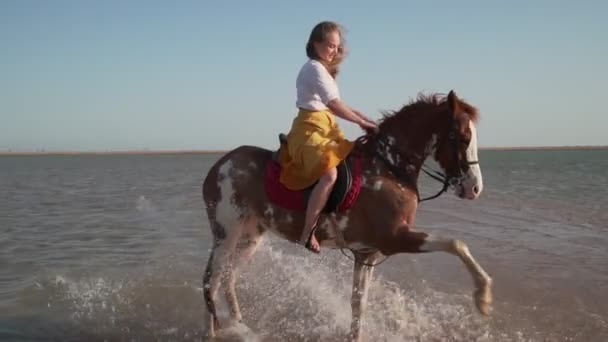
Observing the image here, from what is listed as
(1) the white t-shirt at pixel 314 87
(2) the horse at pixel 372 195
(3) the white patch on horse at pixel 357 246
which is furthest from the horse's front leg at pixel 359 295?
(1) the white t-shirt at pixel 314 87

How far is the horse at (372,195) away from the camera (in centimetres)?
502

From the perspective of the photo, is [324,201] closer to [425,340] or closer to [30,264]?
[425,340]

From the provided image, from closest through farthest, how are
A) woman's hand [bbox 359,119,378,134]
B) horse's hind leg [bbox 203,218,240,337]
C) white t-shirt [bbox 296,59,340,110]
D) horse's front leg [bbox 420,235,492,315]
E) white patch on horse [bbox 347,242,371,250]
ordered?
1. horse's front leg [bbox 420,235,492,315]
2. white t-shirt [bbox 296,59,340,110]
3. white patch on horse [bbox 347,242,371,250]
4. woman's hand [bbox 359,119,378,134]
5. horse's hind leg [bbox 203,218,240,337]

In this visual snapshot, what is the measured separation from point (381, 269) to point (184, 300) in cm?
362

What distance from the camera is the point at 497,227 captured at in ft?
44.4

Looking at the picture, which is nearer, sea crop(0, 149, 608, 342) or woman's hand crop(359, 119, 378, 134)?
woman's hand crop(359, 119, 378, 134)

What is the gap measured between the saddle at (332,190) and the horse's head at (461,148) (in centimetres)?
91

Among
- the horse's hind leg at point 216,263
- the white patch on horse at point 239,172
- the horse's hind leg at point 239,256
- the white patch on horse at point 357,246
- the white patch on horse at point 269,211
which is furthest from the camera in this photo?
the horse's hind leg at point 239,256

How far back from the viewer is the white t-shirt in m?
5.38

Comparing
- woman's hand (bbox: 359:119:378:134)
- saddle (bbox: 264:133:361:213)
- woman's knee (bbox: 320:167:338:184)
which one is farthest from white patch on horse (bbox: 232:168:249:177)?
woman's hand (bbox: 359:119:378:134)

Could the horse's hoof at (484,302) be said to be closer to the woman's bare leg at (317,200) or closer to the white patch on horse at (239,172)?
the woman's bare leg at (317,200)

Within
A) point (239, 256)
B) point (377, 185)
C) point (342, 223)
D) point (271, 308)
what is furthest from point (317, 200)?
point (271, 308)

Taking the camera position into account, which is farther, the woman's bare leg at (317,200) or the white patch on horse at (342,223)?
the white patch on horse at (342,223)

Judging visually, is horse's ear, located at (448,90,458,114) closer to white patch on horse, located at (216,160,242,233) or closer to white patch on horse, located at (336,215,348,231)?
white patch on horse, located at (336,215,348,231)
